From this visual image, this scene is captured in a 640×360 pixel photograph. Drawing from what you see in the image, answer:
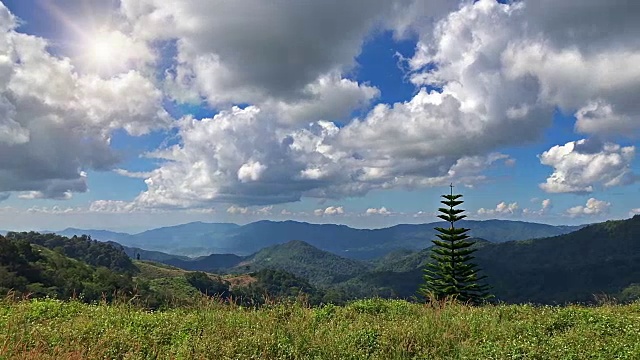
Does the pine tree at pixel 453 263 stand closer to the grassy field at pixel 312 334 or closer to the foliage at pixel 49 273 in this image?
the grassy field at pixel 312 334

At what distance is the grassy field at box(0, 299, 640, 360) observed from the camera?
7.99 metres

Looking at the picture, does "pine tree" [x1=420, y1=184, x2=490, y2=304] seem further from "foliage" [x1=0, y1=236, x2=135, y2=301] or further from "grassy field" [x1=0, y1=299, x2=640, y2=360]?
"foliage" [x1=0, y1=236, x2=135, y2=301]

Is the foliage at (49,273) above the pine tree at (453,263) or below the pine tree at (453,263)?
below

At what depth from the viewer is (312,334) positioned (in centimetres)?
911

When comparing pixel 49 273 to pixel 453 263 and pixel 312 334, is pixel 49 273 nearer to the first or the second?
pixel 453 263

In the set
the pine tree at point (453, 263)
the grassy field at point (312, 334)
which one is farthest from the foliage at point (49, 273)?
the grassy field at point (312, 334)

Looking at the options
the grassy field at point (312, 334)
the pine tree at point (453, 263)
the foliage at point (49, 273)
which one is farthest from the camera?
the foliage at point (49, 273)

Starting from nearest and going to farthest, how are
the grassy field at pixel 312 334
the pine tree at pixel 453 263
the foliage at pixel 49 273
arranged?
the grassy field at pixel 312 334, the pine tree at pixel 453 263, the foliage at pixel 49 273

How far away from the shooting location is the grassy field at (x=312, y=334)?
26.2 feet

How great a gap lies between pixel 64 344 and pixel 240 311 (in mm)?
4267

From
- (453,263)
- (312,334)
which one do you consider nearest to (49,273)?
(453,263)

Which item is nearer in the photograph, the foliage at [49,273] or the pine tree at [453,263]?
the pine tree at [453,263]

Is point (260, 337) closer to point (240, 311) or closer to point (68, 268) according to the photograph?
point (240, 311)

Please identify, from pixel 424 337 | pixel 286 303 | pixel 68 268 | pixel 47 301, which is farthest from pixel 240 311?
pixel 68 268
